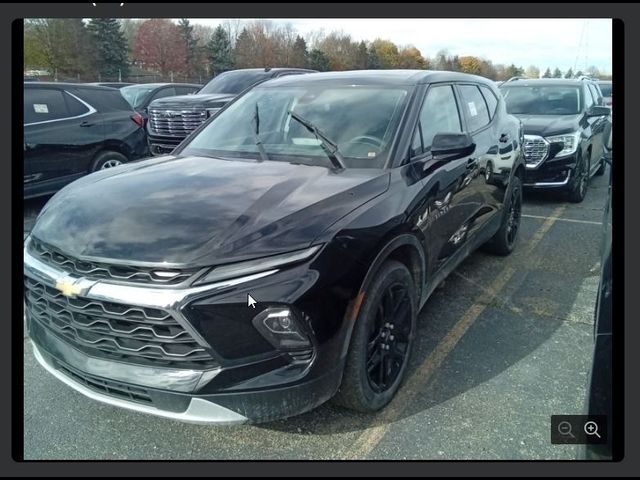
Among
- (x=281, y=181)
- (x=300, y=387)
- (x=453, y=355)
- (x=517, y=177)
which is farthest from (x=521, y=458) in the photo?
(x=517, y=177)

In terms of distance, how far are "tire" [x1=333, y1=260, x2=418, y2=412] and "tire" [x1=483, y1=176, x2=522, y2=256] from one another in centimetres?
230

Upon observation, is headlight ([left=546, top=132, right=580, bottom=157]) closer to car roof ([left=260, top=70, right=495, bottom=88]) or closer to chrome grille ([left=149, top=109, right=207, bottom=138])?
car roof ([left=260, top=70, right=495, bottom=88])

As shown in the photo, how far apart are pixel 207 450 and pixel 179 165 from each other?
66.9 inches

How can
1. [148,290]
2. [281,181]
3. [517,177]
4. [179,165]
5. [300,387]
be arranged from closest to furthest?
[148,290], [300,387], [281,181], [179,165], [517,177]

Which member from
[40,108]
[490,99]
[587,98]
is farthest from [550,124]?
[40,108]

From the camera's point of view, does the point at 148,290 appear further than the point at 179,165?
No

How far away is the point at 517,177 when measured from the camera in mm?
5242

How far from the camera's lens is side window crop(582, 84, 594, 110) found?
806 centimetres

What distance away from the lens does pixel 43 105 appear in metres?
6.88

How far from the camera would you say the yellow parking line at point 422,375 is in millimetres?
2523

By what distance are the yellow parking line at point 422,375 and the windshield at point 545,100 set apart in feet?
14.2

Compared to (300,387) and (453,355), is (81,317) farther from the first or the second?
(453,355)

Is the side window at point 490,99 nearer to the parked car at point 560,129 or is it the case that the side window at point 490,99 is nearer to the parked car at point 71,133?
the parked car at point 560,129

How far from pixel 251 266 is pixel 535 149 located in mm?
6299
